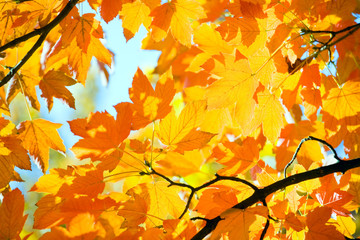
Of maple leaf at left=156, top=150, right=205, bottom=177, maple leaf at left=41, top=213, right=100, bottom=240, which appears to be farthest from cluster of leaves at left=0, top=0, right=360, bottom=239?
maple leaf at left=156, top=150, right=205, bottom=177

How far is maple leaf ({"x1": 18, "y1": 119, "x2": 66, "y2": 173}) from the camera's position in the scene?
1.00 meters

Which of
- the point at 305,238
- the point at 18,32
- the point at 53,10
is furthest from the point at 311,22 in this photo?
the point at 18,32

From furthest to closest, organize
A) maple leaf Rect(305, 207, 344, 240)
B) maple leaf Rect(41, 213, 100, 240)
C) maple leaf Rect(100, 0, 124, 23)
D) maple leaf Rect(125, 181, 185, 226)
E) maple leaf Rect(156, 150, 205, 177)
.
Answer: maple leaf Rect(156, 150, 205, 177) < maple leaf Rect(100, 0, 124, 23) < maple leaf Rect(125, 181, 185, 226) < maple leaf Rect(305, 207, 344, 240) < maple leaf Rect(41, 213, 100, 240)

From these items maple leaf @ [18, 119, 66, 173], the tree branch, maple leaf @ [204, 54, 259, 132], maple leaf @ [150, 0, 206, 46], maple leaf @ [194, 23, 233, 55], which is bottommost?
the tree branch

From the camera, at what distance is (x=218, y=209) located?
782 mm

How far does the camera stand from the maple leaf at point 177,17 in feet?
3.39

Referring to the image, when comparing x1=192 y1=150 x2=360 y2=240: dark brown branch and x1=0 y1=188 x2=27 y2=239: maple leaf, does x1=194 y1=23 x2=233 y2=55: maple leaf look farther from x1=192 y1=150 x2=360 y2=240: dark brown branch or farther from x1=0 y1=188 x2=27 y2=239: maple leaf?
x1=0 y1=188 x2=27 y2=239: maple leaf

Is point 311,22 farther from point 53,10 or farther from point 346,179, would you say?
point 53,10

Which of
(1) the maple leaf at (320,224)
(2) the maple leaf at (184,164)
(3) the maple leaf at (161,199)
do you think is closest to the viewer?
(1) the maple leaf at (320,224)

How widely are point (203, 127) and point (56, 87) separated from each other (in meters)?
0.47

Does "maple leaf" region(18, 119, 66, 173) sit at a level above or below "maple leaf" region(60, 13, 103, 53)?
below

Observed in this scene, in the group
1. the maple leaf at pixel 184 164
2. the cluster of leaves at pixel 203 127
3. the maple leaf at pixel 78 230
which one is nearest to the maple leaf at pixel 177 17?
the cluster of leaves at pixel 203 127

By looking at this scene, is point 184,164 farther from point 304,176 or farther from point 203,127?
point 304,176

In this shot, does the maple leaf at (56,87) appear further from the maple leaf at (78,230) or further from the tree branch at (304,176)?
the tree branch at (304,176)
